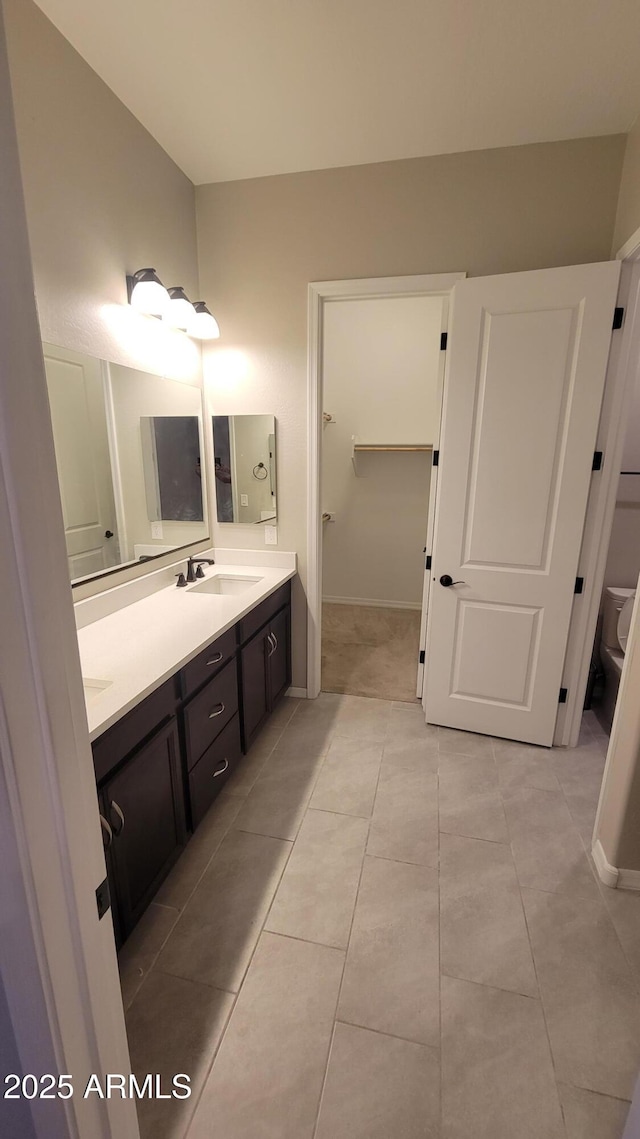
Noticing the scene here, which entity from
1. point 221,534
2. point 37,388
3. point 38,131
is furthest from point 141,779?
point 38,131

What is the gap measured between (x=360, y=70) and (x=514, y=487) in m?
1.69

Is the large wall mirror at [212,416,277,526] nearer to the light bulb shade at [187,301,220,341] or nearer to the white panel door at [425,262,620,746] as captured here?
the light bulb shade at [187,301,220,341]

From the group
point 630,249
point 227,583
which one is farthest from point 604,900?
point 630,249

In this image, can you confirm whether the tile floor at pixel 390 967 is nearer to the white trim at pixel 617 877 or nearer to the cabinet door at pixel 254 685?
the white trim at pixel 617 877

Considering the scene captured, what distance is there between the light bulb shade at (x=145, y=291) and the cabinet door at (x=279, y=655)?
1.55 meters

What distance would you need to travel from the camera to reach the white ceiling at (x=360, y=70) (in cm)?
146

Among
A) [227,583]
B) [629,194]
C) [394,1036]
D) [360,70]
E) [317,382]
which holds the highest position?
[360,70]

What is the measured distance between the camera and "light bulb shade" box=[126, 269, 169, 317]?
1.93 metres

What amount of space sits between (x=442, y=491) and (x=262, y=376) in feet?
3.80

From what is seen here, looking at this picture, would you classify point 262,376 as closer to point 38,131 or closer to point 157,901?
point 38,131

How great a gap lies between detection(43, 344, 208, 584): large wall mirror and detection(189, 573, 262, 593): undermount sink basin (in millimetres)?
256

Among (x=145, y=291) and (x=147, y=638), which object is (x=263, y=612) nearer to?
(x=147, y=638)

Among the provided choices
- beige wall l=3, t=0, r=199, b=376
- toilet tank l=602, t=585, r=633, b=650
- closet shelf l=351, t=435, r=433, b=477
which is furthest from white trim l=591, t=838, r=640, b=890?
closet shelf l=351, t=435, r=433, b=477

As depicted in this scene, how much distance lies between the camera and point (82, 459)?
1.78 m
